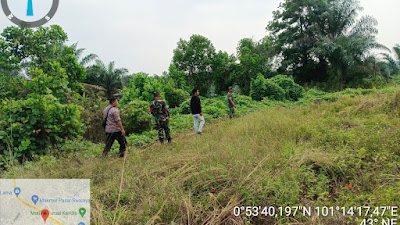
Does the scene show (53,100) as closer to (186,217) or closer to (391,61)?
(186,217)

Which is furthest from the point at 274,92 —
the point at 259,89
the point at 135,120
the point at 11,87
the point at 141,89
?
the point at 11,87

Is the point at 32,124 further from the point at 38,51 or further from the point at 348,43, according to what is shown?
the point at 348,43

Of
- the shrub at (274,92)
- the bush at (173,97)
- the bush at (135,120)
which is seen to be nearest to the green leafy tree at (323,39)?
the shrub at (274,92)

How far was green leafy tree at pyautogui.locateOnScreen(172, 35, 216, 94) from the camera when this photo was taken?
2742 cm

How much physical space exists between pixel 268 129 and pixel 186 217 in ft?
12.6

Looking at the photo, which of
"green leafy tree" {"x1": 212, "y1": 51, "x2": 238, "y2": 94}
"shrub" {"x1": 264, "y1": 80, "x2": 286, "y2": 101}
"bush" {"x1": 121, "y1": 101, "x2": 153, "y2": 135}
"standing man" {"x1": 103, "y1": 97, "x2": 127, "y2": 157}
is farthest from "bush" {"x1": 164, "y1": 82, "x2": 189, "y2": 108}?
"standing man" {"x1": 103, "y1": 97, "x2": 127, "y2": 157}

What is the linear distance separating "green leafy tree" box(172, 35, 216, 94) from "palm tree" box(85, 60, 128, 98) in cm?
809

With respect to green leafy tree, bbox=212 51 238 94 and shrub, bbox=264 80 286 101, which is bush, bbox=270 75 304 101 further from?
green leafy tree, bbox=212 51 238 94

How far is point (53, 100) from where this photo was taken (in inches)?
208

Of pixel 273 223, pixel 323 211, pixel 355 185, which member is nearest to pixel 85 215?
pixel 273 223

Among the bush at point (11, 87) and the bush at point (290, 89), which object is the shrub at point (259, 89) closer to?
the bush at point (290, 89)

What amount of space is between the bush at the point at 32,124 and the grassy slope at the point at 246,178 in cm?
84

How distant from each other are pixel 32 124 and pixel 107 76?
1819 cm

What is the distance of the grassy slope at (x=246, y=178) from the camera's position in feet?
8.13
